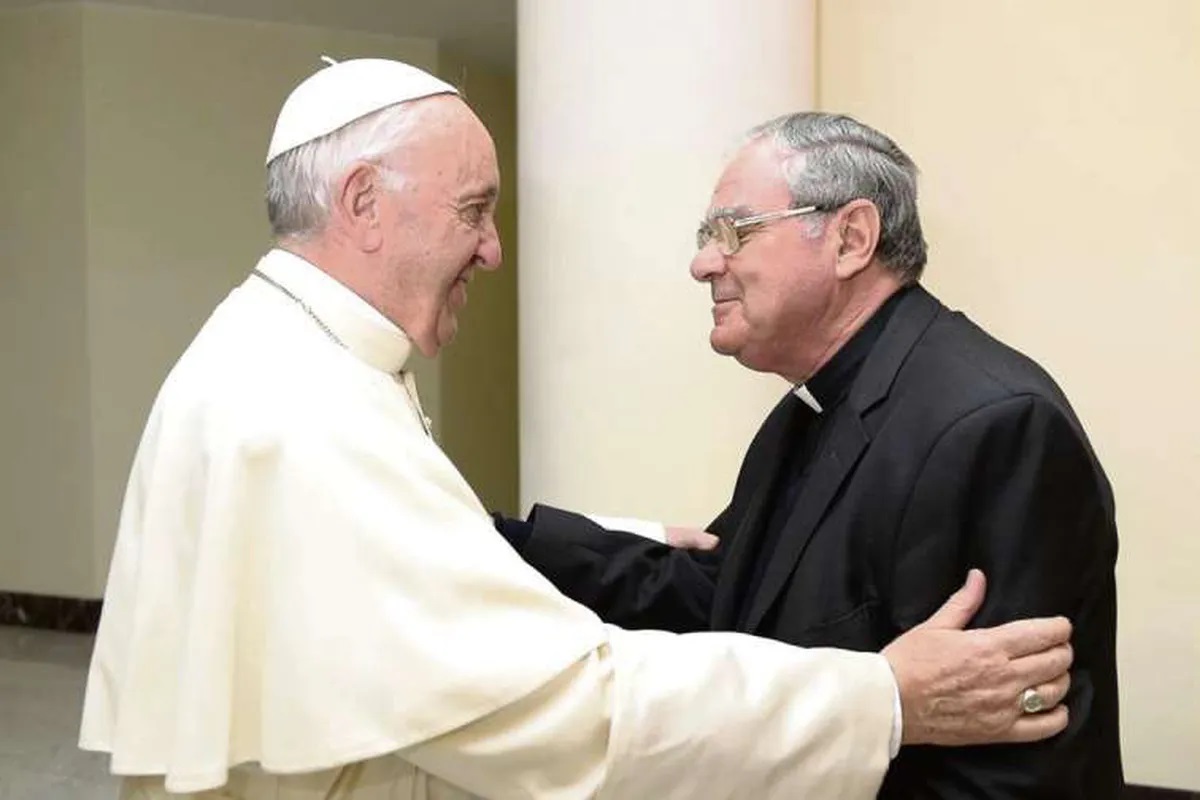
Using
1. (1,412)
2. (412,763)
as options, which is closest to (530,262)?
(412,763)

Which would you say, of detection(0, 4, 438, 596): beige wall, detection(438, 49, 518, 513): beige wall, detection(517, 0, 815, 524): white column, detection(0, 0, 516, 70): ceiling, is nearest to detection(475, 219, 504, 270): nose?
detection(517, 0, 815, 524): white column

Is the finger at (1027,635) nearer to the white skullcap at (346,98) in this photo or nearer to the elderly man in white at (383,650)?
the elderly man in white at (383,650)

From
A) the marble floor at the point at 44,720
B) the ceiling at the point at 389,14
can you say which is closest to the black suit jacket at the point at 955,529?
the marble floor at the point at 44,720

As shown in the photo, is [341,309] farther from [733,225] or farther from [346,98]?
[733,225]

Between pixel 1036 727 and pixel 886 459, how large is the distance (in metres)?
0.38

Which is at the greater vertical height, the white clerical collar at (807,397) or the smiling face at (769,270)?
the smiling face at (769,270)

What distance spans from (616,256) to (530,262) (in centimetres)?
26

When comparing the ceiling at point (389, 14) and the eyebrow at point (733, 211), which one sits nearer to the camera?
the eyebrow at point (733, 211)

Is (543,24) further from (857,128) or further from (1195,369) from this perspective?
(1195,369)

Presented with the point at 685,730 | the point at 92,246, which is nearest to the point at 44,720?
the point at 92,246

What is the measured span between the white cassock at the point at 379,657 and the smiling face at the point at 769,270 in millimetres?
547

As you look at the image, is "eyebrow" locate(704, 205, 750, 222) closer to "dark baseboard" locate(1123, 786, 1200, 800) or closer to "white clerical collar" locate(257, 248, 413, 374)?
"white clerical collar" locate(257, 248, 413, 374)

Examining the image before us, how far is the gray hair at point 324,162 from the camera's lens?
1.85 meters

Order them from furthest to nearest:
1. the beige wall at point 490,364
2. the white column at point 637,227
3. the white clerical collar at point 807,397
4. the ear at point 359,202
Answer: the beige wall at point 490,364
the white column at point 637,227
the white clerical collar at point 807,397
the ear at point 359,202
